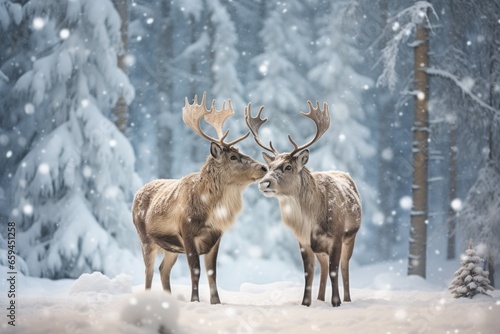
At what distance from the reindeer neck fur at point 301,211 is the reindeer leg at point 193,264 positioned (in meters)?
1.05

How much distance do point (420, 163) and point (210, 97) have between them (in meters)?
7.09

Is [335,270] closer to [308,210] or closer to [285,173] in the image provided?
[308,210]

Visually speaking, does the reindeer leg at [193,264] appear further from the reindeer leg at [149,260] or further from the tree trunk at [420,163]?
the tree trunk at [420,163]

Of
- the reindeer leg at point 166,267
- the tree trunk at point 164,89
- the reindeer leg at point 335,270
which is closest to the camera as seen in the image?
the reindeer leg at point 335,270

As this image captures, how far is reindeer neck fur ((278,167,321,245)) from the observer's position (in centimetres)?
621

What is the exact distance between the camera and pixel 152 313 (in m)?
4.45

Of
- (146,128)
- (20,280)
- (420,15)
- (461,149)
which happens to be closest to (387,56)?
(420,15)

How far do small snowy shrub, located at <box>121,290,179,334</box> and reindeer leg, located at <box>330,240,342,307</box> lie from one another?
85.2 inches

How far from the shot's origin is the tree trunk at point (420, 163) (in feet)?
33.5

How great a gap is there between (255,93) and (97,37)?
4851 millimetres

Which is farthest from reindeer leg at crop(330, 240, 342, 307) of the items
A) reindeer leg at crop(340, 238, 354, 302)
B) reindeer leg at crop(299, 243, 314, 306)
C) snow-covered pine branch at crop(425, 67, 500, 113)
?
snow-covered pine branch at crop(425, 67, 500, 113)

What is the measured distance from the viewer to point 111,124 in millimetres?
11336

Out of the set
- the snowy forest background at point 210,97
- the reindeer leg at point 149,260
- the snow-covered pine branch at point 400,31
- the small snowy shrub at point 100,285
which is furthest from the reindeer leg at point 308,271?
the snow-covered pine branch at point 400,31

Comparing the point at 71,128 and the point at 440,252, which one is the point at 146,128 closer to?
the point at 71,128
